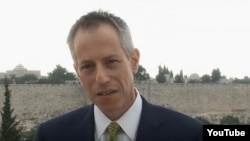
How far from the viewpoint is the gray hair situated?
166 cm

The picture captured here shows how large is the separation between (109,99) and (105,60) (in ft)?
0.36

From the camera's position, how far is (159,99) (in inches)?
1234

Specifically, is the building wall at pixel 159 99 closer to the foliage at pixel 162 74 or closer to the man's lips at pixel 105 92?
the foliage at pixel 162 74

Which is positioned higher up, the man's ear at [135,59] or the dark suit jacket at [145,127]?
the man's ear at [135,59]

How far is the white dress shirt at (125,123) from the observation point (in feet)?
5.56

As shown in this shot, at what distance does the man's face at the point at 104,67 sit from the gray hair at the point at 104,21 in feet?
0.05

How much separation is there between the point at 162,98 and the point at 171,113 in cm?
2978

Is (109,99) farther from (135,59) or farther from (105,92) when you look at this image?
(135,59)

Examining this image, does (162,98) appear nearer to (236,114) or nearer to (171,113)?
(236,114)

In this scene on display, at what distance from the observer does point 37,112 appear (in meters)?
28.2

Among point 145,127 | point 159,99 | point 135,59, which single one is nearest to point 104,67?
point 135,59

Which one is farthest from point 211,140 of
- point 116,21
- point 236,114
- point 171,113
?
point 236,114

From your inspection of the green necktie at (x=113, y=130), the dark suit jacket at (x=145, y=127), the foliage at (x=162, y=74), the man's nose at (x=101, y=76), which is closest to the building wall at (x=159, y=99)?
the foliage at (x=162, y=74)

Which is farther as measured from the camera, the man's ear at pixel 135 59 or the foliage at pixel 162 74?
the foliage at pixel 162 74
